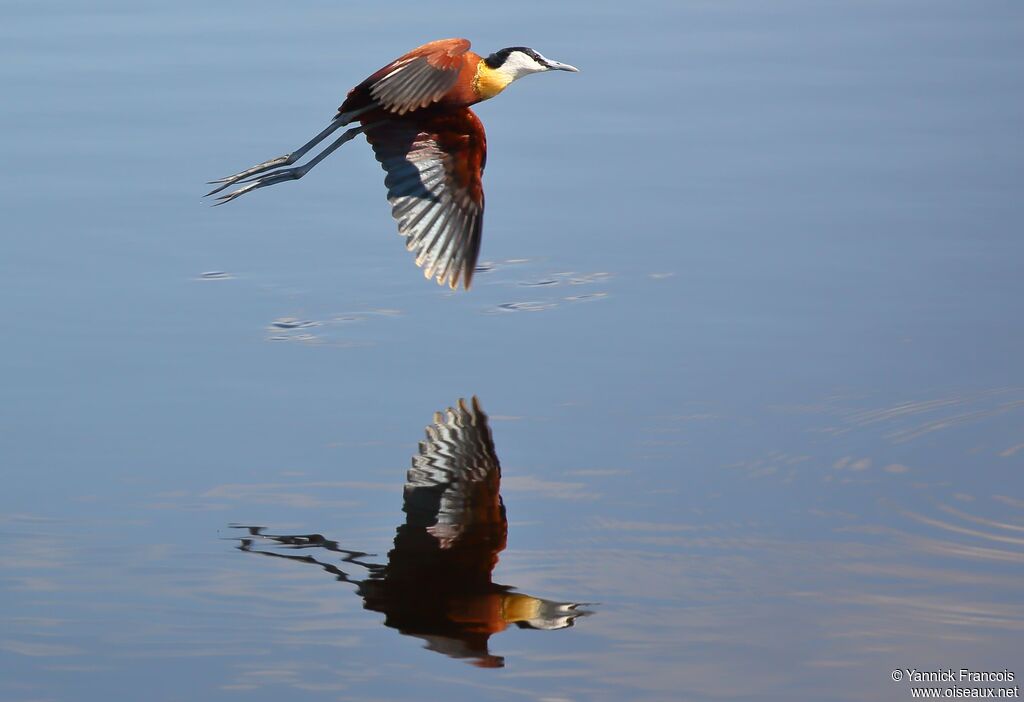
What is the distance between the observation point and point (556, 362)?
684cm

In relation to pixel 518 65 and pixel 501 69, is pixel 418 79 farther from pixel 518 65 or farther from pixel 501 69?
pixel 518 65

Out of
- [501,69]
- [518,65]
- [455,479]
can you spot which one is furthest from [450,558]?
[518,65]

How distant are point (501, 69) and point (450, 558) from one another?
2560 mm

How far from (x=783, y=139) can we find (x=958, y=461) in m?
3.66

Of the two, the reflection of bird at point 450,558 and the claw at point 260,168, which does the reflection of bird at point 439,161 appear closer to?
the claw at point 260,168

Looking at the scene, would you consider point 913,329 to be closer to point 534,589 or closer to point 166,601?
point 534,589

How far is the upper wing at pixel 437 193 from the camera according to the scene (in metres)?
7.34

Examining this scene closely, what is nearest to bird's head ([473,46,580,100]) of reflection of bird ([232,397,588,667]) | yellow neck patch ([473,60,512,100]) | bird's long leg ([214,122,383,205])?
yellow neck patch ([473,60,512,100])

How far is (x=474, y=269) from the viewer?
7371 mm

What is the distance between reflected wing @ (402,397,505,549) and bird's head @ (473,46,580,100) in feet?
4.64

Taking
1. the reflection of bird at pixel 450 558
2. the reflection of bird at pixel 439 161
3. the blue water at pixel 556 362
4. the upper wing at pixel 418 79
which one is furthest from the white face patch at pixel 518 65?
the reflection of bird at pixel 450 558

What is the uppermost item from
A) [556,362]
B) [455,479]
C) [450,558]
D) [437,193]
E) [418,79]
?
[418,79]

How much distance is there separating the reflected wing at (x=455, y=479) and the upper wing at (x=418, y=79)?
3.90ft

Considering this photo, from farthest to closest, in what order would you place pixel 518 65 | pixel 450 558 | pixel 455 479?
pixel 518 65, pixel 455 479, pixel 450 558
